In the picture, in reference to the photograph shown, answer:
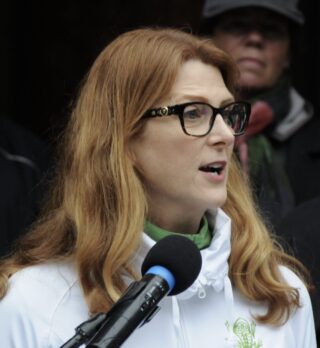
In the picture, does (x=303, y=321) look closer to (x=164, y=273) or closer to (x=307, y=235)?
(x=307, y=235)

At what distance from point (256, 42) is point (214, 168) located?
155 centimetres

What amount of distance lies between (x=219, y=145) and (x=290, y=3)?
1.75 metres

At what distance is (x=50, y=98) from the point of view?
6.62 metres

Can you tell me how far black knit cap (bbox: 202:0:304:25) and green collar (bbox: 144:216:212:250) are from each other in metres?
1.56

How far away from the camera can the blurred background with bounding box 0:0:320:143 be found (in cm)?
635

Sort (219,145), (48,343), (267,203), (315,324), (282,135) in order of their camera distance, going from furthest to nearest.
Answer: (282,135)
(267,203)
(315,324)
(219,145)
(48,343)

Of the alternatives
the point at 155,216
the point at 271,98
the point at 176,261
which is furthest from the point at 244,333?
the point at 271,98

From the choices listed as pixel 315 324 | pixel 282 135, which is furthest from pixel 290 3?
pixel 315 324

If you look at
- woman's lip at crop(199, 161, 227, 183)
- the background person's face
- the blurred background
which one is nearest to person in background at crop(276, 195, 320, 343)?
woman's lip at crop(199, 161, 227, 183)

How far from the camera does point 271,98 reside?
15.2 feet

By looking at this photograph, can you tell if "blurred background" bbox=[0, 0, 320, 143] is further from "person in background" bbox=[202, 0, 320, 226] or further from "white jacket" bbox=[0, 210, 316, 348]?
"white jacket" bbox=[0, 210, 316, 348]

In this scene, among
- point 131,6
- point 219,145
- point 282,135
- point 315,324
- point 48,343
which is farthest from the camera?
point 131,6

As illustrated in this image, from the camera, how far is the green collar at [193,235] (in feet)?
10.4

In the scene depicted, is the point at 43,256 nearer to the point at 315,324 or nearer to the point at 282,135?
the point at 315,324
